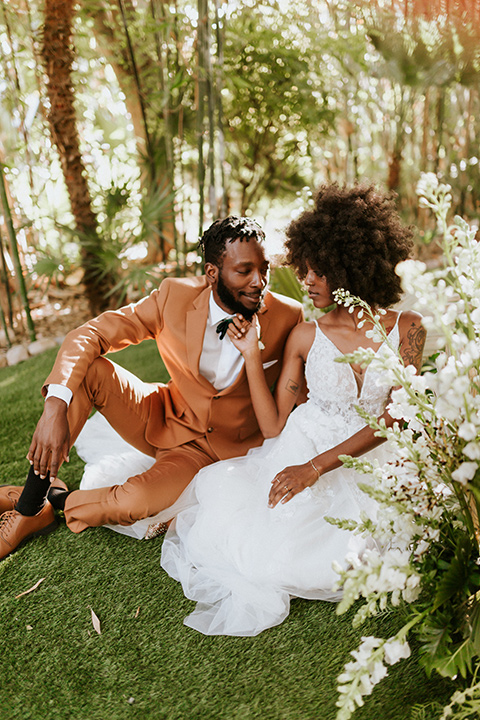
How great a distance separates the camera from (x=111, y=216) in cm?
432

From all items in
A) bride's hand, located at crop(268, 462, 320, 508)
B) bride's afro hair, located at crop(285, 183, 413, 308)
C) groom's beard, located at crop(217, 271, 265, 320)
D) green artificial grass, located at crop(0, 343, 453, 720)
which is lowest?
green artificial grass, located at crop(0, 343, 453, 720)

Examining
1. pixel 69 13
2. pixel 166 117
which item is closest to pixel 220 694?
pixel 166 117

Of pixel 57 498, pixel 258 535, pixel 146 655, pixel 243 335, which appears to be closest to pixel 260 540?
pixel 258 535

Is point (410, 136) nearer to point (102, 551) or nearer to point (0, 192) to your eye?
point (0, 192)

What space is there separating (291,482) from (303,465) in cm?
8

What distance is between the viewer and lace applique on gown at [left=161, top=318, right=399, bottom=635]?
5.69ft

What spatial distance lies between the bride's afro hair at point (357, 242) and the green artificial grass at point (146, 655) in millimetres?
1018

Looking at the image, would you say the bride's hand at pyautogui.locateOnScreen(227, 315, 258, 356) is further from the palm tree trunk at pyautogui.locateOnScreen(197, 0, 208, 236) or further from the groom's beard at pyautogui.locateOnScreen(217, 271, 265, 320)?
the palm tree trunk at pyautogui.locateOnScreen(197, 0, 208, 236)

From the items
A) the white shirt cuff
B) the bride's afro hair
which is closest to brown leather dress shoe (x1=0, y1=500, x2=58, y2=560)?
the white shirt cuff

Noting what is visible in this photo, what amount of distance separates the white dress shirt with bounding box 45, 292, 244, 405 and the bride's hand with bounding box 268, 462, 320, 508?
551mm

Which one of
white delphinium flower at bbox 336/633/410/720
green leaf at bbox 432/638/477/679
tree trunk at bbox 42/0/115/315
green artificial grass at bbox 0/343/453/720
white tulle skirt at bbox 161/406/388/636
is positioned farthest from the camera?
tree trunk at bbox 42/0/115/315

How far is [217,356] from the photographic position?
2264 millimetres

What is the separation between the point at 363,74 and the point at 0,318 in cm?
426

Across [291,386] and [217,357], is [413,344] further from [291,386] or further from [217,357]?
[217,357]
